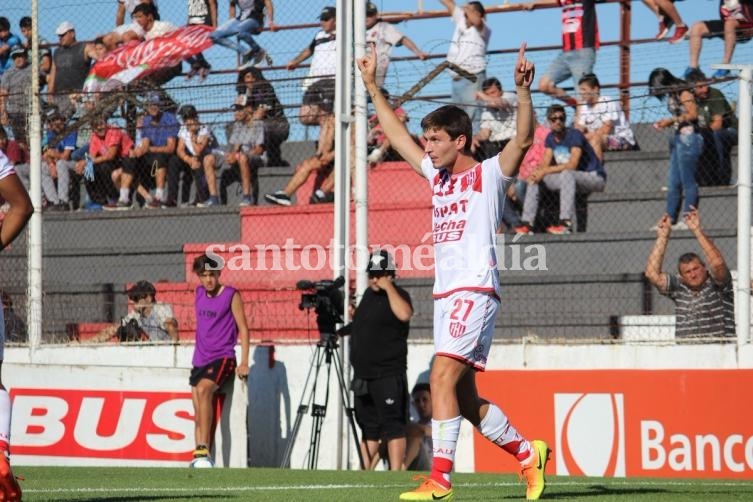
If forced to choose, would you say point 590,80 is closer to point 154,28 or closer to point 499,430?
point 154,28

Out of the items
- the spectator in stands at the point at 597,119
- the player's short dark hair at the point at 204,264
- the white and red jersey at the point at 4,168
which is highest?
the spectator in stands at the point at 597,119

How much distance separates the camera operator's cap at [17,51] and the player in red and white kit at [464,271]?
494 inches

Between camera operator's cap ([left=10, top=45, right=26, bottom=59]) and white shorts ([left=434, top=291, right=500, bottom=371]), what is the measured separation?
12.9m

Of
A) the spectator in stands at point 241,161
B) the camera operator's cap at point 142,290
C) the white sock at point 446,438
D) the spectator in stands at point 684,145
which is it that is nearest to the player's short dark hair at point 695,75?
the spectator in stands at point 684,145

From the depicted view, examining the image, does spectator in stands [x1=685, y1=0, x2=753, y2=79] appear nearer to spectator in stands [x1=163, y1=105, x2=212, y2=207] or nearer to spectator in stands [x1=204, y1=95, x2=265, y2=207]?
spectator in stands [x1=204, y1=95, x2=265, y2=207]

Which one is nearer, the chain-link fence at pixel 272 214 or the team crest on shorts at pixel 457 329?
the team crest on shorts at pixel 457 329

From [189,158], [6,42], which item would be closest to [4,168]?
[189,158]

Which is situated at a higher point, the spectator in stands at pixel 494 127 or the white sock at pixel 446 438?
the spectator in stands at pixel 494 127

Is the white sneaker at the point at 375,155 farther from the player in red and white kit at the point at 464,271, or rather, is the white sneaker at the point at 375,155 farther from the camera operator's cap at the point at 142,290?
the player in red and white kit at the point at 464,271

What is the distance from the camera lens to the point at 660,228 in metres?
13.2

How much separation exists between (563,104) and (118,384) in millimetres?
5716

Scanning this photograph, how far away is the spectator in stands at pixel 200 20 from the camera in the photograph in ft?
53.0

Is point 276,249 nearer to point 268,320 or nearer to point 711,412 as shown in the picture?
point 268,320

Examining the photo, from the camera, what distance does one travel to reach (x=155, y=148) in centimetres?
1752
